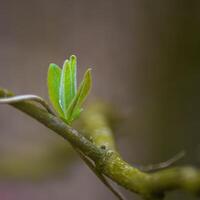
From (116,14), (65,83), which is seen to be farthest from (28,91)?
(65,83)

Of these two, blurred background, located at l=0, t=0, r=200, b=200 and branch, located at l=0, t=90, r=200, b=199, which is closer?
branch, located at l=0, t=90, r=200, b=199

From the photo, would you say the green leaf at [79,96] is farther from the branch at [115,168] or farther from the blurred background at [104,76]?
the blurred background at [104,76]

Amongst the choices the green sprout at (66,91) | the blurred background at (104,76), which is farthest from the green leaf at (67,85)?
the blurred background at (104,76)

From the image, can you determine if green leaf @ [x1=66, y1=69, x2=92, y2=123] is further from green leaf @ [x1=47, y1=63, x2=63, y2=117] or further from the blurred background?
the blurred background

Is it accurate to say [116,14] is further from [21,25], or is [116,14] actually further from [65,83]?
[65,83]

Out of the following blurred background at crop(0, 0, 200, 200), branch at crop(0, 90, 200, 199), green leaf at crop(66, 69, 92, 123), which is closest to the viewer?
branch at crop(0, 90, 200, 199)

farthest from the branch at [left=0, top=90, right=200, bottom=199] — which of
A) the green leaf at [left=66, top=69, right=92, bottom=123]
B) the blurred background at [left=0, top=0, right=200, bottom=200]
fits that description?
the blurred background at [left=0, top=0, right=200, bottom=200]

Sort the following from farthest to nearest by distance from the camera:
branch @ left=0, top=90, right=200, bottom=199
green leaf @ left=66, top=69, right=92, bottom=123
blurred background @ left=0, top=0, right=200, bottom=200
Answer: blurred background @ left=0, top=0, right=200, bottom=200
green leaf @ left=66, top=69, right=92, bottom=123
branch @ left=0, top=90, right=200, bottom=199

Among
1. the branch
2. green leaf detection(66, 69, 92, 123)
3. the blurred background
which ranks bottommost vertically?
the branch

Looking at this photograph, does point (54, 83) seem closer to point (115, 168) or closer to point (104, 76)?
point (115, 168)

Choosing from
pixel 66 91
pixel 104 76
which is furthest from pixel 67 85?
pixel 104 76
